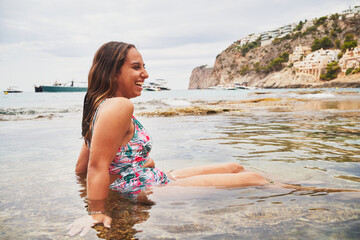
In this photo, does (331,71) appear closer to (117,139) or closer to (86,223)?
(117,139)

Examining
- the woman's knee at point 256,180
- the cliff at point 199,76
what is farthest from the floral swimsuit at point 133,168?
the cliff at point 199,76

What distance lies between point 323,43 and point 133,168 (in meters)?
108

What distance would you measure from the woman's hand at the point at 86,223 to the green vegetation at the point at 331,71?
274ft

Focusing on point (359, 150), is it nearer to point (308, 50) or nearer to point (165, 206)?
point (165, 206)

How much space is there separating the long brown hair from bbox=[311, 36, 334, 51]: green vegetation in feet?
353

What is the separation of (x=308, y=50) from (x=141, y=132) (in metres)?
109

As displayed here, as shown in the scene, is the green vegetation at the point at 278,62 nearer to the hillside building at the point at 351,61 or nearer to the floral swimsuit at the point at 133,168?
the hillside building at the point at 351,61

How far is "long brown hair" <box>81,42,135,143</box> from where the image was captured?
213 centimetres

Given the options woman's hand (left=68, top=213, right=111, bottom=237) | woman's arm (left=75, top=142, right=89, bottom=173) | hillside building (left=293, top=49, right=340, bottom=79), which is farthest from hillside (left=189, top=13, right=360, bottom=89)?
woman's hand (left=68, top=213, right=111, bottom=237)

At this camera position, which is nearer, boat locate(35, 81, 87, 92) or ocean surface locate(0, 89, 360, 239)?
ocean surface locate(0, 89, 360, 239)

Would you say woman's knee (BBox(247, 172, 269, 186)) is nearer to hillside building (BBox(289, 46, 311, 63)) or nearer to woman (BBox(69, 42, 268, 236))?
woman (BBox(69, 42, 268, 236))

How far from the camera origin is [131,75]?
2.21 meters

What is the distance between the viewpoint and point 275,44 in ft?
366

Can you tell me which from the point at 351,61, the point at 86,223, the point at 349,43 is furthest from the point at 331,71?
the point at 86,223
